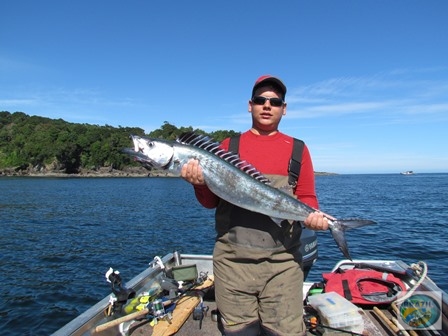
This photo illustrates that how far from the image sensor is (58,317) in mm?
12164

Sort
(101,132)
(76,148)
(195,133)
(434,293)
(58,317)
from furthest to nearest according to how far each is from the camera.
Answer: (101,132) → (76,148) → (58,317) → (434,293) → (195,133)

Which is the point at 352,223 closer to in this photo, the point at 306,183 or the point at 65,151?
the point at 306,183

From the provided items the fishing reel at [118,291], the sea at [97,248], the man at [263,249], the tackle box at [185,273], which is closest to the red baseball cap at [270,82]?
the man at [263,249]

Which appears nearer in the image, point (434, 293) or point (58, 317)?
point (434, 293)

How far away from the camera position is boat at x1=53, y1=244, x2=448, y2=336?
6016 mm

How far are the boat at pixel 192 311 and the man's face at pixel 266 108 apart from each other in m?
2.70

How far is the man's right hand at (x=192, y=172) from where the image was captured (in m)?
4.50

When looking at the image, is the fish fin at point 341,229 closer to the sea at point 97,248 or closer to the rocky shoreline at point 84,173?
the sea at point 97,248

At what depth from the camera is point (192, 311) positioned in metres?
7.00

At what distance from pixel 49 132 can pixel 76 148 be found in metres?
14.0

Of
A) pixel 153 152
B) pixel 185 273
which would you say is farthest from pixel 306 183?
pixel 185 273

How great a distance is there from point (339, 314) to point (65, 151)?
512ft

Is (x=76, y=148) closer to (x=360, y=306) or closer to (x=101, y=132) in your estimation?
(x=101, y=132)

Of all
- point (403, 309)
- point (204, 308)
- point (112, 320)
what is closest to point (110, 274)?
point (112, 320)
